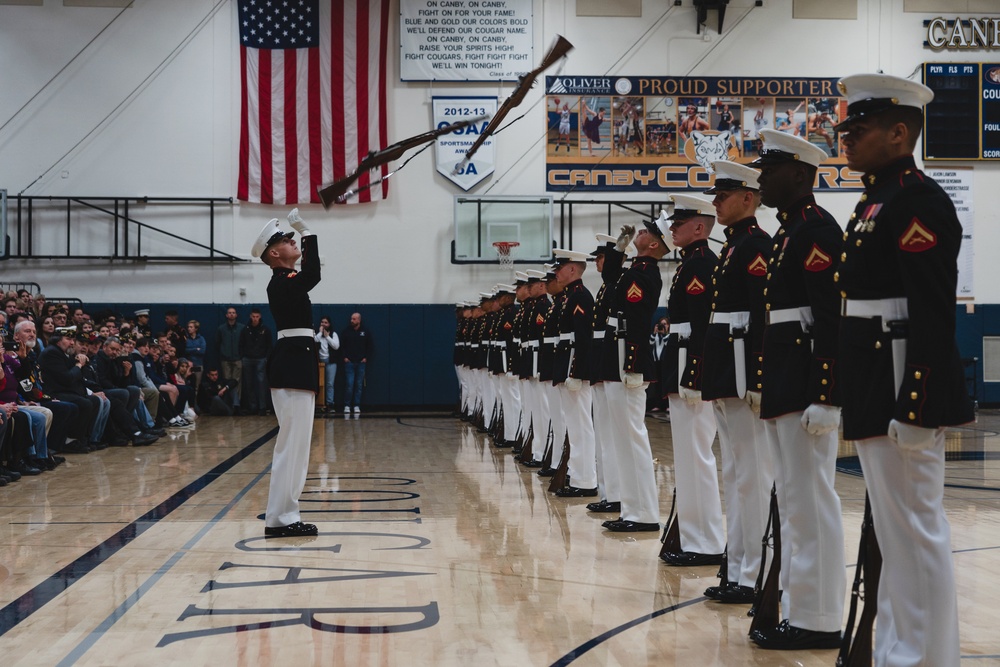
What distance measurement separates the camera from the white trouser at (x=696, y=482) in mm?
4836

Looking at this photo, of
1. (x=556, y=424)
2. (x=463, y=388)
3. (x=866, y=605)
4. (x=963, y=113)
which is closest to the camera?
(x=866, y=605)

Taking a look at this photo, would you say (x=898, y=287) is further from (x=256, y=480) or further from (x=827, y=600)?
(x=256, y=480)

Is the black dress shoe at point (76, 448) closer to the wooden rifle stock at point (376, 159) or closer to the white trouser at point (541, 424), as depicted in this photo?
the white trouser at point (541, 424)

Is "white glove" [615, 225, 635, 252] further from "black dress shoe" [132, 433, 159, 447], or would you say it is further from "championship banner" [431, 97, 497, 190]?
"championship banner" [431, 97, 497, 190]

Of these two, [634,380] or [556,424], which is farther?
[556,424]

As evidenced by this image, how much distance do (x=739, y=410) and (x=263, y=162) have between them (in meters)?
14.0

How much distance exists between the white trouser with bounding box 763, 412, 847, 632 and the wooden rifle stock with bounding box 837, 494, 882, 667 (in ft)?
0.95

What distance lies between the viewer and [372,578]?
461cm

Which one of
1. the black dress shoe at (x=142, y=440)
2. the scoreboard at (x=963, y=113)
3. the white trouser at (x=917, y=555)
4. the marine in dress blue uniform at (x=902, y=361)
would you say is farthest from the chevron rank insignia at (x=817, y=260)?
the scoreboard at (x=963, y=113)

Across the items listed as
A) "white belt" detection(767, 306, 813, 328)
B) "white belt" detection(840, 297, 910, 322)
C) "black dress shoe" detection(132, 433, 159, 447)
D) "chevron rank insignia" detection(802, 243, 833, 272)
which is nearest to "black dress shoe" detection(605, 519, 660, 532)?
"white belt" detection(767, 306, 813, 328)

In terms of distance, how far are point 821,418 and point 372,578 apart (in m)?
2.37

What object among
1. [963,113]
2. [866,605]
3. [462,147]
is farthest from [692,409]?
[963,113]

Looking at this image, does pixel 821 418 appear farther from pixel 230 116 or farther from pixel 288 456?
pixel 230 116

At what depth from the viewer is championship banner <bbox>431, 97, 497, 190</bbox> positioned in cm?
1705
